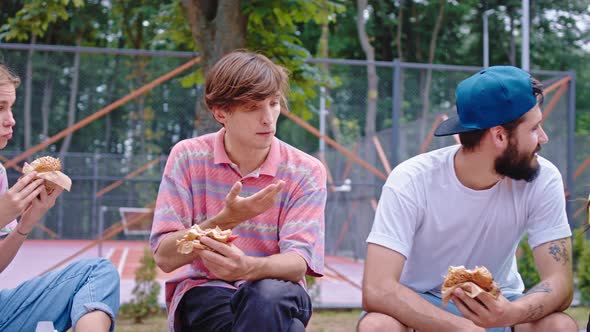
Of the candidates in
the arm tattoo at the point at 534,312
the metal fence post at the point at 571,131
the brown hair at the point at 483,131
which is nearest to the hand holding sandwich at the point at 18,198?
the brown hair at the point at 483,131

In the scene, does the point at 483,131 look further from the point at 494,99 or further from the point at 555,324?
the point at 555,324

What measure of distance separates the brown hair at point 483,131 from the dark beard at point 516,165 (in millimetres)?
78

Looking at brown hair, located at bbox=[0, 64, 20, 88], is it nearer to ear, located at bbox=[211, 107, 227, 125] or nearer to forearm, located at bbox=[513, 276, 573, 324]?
ear, located at bbox=[211, 107, 227, 125]

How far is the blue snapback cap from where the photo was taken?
10.2 feet

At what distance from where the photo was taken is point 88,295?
9.39ft

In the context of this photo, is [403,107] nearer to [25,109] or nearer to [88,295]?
[25,109]

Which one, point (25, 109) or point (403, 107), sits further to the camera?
point (403, 107)

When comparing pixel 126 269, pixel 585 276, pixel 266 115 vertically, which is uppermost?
pixel 266 115

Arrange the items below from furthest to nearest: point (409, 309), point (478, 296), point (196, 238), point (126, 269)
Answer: point (126, 269), point (409, 309), point (478, 296), point (196, 238)

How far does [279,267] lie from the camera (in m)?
2.90

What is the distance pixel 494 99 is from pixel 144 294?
17.2ft

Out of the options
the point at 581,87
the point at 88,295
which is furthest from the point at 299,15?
the point at 581,87

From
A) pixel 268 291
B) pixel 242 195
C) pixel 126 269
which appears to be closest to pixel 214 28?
pixel 242 195

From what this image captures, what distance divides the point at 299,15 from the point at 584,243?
4.51 m
